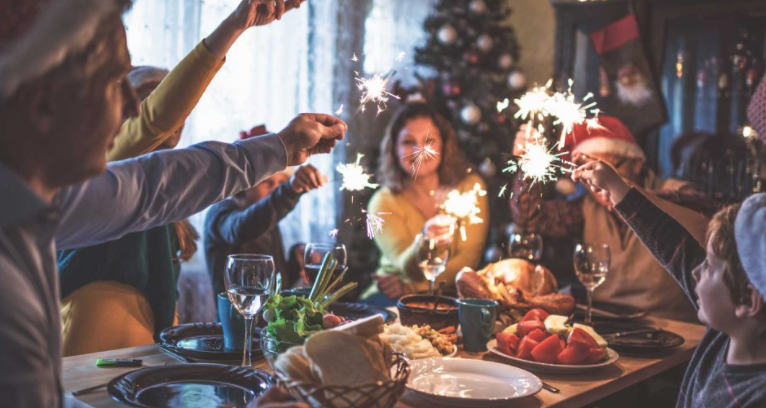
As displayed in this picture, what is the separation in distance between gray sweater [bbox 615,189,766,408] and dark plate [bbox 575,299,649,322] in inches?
21.1

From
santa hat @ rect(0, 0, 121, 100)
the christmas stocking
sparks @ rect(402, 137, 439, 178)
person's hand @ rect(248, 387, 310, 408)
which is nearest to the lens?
santa hat @ rect(0, 0, 121, 100)

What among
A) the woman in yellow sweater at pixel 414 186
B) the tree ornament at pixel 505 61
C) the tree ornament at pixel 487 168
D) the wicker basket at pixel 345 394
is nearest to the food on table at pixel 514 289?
the wicker basket at pixel 345 394

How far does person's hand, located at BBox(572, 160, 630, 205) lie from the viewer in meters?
1.85

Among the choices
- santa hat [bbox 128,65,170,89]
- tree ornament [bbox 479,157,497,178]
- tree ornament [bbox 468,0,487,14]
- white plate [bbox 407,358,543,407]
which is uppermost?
tree ornament [bbox 468,0,487,14]

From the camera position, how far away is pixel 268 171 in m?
1.44

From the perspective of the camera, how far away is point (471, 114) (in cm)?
468

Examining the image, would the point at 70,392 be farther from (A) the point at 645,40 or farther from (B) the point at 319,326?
(A) the point at 645,40

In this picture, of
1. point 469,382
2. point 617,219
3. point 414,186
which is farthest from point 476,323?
point 414,186

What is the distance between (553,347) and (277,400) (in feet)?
2.91

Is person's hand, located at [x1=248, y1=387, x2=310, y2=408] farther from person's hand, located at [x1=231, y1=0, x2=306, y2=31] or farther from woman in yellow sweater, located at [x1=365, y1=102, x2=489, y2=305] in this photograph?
woman in yellow sweater, located at [x1=365, y1=102, x2=489, y2=305]

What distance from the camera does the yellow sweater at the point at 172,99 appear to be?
1815 mm

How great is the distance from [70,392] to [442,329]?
93 cm

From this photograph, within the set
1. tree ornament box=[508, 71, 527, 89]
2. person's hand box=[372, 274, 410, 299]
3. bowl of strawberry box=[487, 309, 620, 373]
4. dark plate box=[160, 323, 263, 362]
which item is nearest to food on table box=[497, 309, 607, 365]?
bowl of strawberry box=[487, 309, 620, 373]

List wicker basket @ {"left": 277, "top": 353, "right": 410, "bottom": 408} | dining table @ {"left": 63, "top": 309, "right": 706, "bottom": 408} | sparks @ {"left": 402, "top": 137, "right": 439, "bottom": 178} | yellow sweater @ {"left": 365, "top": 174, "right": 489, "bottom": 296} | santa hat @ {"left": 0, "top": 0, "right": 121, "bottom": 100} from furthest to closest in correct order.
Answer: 1. yellow sweater @ {"left": 365, "top": 174, "right": 489, "bottom": 296}
2. sparks @ {"left": 402, "top": 137, "right": 439, "bottom": 178}
3. dining table @ {"left": 63, "top": 309, "right": 706, "bottom": 408}
4. wicker basket @ {"left": 277, "top": 353, "right": 410, "bottom": 408}
5. santa hat @ {"left": 0, "top": 0, "right": 121, "bottom": 100}
